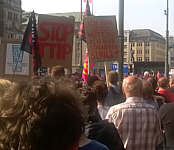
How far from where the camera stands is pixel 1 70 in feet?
23.0

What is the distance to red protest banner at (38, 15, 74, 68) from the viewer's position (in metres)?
7.65

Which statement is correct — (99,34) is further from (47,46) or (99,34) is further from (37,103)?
(37,103)

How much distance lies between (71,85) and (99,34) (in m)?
7.02

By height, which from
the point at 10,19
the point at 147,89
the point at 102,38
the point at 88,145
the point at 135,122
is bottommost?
the point at 135,122

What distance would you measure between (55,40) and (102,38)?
1.30 m

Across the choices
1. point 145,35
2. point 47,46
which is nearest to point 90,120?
point 47,46

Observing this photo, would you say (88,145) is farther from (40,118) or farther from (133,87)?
(133,87)

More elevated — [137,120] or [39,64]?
[39,64]

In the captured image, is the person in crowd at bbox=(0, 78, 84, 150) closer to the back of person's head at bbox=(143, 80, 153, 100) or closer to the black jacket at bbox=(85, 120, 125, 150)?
the black jacket at bbox=(85, 120, 125, 150)

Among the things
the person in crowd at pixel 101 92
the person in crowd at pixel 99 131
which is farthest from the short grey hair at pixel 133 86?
the person in crowd at pixel 99 131

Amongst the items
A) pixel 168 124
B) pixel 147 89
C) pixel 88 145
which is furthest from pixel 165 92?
pixel 88 145

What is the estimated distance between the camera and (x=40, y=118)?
1529 mm

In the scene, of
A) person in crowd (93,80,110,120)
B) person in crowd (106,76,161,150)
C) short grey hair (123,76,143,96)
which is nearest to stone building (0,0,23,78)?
person in crowd (93,80,110,120)

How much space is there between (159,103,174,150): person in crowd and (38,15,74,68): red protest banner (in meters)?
3.45
